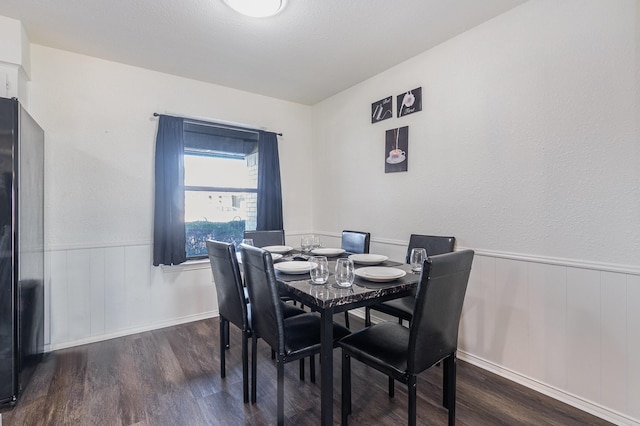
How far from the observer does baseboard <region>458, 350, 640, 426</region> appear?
5.58 ft

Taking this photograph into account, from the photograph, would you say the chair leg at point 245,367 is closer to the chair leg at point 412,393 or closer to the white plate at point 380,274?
the white plate at point 380,274

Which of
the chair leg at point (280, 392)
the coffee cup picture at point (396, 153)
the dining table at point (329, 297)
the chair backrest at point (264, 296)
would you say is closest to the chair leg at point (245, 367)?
the chair backrest at point (264, 296)

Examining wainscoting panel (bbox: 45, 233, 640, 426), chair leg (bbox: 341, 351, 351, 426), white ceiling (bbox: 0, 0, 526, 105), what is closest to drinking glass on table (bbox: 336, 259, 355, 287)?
chair leg (bbox: 341, 351, 351, 426)

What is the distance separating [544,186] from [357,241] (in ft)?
4.79

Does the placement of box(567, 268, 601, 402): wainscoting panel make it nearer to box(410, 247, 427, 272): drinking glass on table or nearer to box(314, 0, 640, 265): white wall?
box(314, 0, 640, 265): white wall

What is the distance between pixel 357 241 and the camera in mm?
2852

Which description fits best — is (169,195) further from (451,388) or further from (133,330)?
(451,388)

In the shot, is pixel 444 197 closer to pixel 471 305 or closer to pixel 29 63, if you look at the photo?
pixel 471 305

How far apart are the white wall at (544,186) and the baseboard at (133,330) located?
232cm

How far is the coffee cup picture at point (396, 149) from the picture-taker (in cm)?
286

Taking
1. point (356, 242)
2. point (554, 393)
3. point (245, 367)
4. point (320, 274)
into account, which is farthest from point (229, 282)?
point (554, 393)

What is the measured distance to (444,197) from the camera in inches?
101

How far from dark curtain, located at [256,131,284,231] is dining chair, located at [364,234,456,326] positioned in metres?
1.59

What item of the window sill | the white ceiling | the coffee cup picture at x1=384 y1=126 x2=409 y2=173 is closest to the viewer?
the white ceiling
